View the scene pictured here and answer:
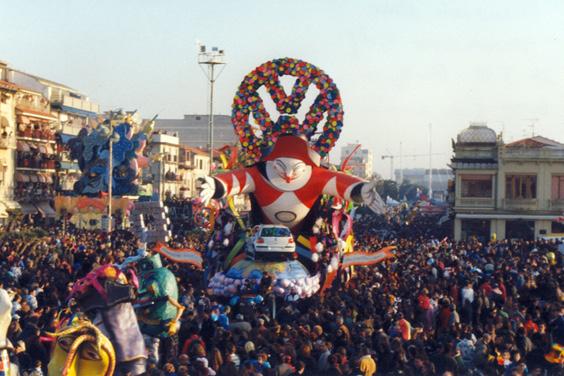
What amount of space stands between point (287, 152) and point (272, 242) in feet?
8.81

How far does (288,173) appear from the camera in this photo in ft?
84.6

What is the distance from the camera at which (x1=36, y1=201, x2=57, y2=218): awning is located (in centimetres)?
6488

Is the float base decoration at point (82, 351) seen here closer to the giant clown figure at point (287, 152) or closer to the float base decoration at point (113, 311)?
the float base decoration at point (113, 311)

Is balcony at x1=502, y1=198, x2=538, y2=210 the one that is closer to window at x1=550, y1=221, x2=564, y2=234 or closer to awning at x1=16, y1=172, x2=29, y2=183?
window at x1=550, y1=221, x2=564, y2=234

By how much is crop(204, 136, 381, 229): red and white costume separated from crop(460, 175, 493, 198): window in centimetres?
3381

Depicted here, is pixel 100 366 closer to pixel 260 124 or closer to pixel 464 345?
pixel 464 345

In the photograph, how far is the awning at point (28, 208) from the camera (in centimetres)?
6288

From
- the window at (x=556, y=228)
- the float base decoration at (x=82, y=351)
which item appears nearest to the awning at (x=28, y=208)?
the window at (x=556, y=228)

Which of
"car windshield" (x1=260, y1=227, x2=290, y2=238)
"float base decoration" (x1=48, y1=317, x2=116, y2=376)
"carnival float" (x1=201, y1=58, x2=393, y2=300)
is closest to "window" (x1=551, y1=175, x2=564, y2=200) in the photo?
"carnival float" (x1=201, y1=58, x2=393, y2=300)

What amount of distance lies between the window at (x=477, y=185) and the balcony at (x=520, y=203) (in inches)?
42.9

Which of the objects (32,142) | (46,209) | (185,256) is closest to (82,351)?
(185,256)

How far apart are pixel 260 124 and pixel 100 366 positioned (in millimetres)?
15092

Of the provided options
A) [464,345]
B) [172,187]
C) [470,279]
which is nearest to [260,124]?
[470,279]

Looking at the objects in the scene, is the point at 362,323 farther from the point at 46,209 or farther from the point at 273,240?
the point at 46,209
